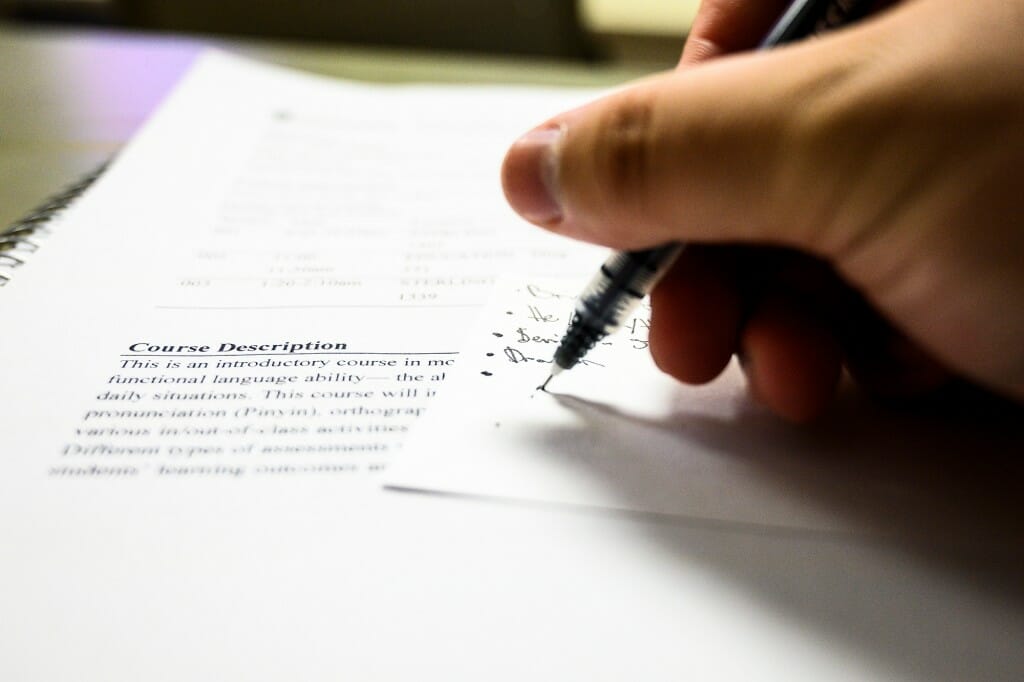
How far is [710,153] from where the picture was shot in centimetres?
30

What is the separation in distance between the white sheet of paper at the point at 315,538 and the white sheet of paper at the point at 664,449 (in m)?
0.01

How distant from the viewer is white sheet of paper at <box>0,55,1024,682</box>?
286mm

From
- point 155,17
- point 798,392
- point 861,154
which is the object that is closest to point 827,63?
point 861,154

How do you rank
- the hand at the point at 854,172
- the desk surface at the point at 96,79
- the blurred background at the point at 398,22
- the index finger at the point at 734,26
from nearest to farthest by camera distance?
the hand at the point at 854,172 < the index finger at the point at 734,26 < the desk surface at the point at 96,79 < the blurred background at the point at 398,22

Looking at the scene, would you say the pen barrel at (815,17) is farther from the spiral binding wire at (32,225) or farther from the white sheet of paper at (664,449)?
the spiral binding wire at (32,225)

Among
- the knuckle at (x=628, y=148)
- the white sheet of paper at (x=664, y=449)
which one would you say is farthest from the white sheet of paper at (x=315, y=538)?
the knuckle at (x=628, y=148)

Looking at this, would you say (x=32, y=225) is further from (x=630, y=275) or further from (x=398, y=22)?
(x=398, y=22)

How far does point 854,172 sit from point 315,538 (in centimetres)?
22

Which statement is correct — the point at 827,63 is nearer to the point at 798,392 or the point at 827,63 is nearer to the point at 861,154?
the point at 861,154

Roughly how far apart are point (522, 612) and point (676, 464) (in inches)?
3.8

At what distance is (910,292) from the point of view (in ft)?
1.07

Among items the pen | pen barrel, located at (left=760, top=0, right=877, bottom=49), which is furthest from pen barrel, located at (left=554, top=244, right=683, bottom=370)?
pen barrel, located at (left=760, top=0, right=877, bottom=49)

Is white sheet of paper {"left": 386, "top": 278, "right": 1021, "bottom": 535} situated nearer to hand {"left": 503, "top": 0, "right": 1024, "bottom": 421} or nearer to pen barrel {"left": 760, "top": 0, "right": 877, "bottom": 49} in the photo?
hand {"left": 503, "top": 0, "right": 1024, "bottom": 421}

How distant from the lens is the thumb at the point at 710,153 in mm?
A: 293
